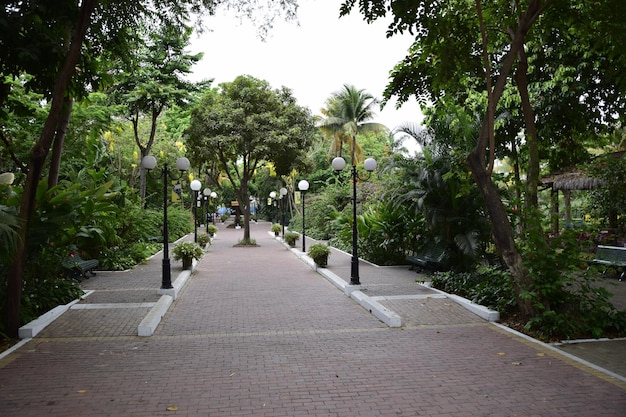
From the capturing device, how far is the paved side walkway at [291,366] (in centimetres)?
465

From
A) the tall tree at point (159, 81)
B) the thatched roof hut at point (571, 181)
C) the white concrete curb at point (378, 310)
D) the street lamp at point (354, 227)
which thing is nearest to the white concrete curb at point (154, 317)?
the white concrete curb at point (378, 310)

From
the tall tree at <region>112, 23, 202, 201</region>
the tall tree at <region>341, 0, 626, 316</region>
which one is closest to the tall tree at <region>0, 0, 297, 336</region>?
the tall tree at <region>341, 0, 626, 316</region>

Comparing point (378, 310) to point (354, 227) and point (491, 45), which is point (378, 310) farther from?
point (491, 45)

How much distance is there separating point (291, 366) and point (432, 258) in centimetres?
779

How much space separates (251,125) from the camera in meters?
22.4

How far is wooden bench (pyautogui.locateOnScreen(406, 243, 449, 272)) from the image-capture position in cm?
1244

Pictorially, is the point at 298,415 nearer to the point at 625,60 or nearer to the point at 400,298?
the point at 400,298

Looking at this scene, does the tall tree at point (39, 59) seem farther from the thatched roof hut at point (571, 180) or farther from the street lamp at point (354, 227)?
the thatched roof hut at point (571, 180)

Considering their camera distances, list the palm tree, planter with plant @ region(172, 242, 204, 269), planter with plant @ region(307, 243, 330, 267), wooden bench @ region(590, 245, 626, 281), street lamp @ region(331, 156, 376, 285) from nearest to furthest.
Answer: street lamp @ region(331, 156, 376, 285), wooden bench @ region(590, 245, 626, 281), planter with plant @ region(172, 242, 204, 269), planter with plant @ region(307, 243, 330, 267), the palm tree

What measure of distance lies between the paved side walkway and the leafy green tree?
44.6ft

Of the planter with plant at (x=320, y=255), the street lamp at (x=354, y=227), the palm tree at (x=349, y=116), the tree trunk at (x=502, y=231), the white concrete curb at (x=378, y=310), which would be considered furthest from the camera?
the palm tree at (x=349, y=116)

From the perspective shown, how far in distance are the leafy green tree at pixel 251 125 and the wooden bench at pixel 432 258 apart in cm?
1086

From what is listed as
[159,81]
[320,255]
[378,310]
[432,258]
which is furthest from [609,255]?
[159,81]

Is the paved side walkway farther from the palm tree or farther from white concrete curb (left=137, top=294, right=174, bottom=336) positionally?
the palm tree
